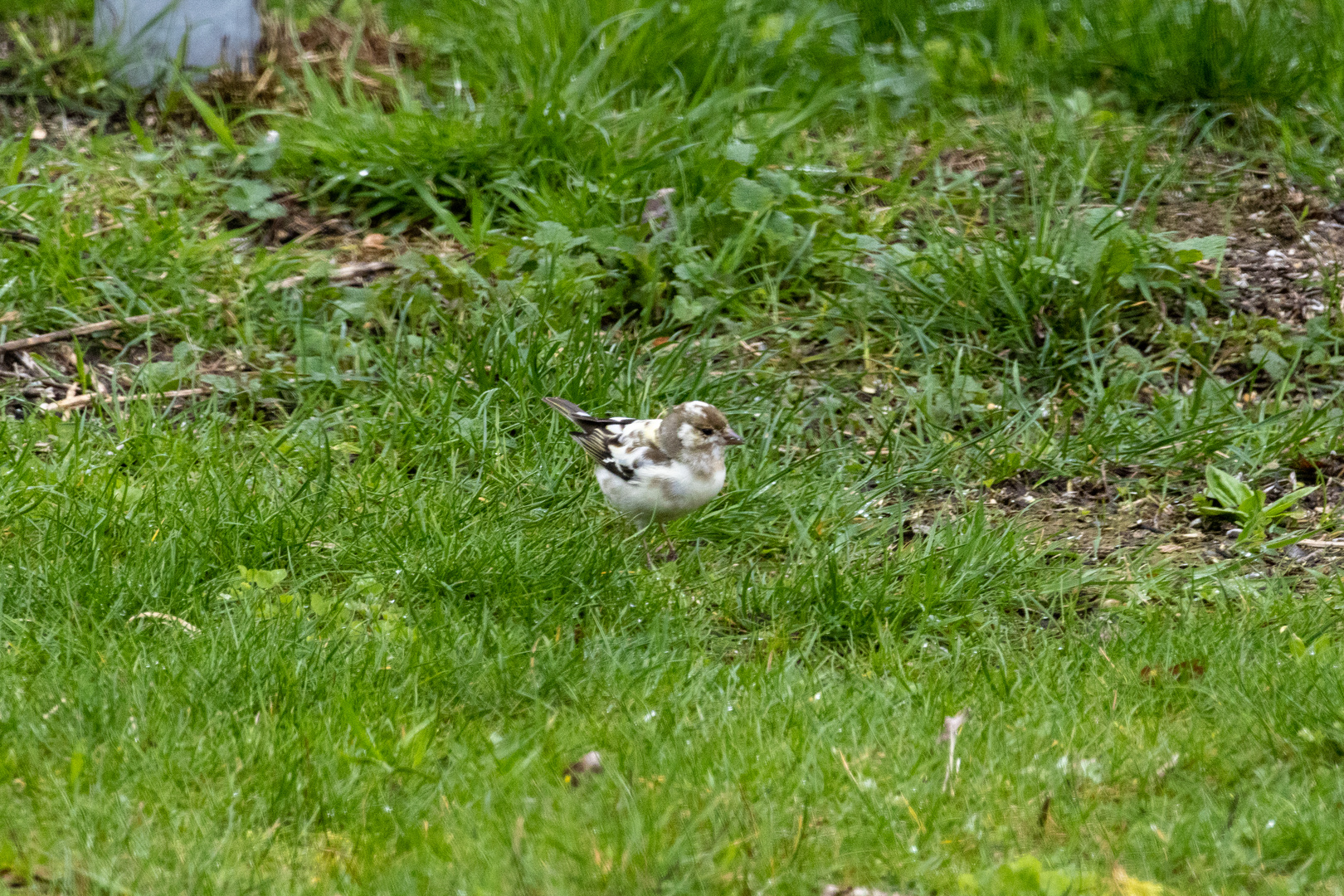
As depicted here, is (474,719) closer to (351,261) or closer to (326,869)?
(326,869)

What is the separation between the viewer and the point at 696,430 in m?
4.90

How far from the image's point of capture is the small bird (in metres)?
4.71

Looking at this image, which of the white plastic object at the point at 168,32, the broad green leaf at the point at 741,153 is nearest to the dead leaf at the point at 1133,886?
the broad green leaf at the point at 741,153

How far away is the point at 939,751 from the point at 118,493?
9.87 ft

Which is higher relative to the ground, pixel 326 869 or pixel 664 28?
pixel 664 28

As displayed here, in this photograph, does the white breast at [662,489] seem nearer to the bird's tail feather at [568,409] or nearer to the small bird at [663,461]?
the small bird at [663,461]

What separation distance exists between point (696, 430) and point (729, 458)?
0.61 metres

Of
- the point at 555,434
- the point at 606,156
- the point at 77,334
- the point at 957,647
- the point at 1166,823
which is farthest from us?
the point at 606,156

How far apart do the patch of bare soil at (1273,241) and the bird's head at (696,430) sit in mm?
2916

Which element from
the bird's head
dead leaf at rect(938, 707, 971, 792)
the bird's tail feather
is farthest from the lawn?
the bird's head

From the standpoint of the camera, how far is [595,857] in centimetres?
305

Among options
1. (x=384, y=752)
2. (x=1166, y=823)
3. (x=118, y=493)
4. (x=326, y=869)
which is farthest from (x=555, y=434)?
(x=1166, y=823)

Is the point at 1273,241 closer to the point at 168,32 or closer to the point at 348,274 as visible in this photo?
the point at 348,274

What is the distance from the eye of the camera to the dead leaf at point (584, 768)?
347 cm
